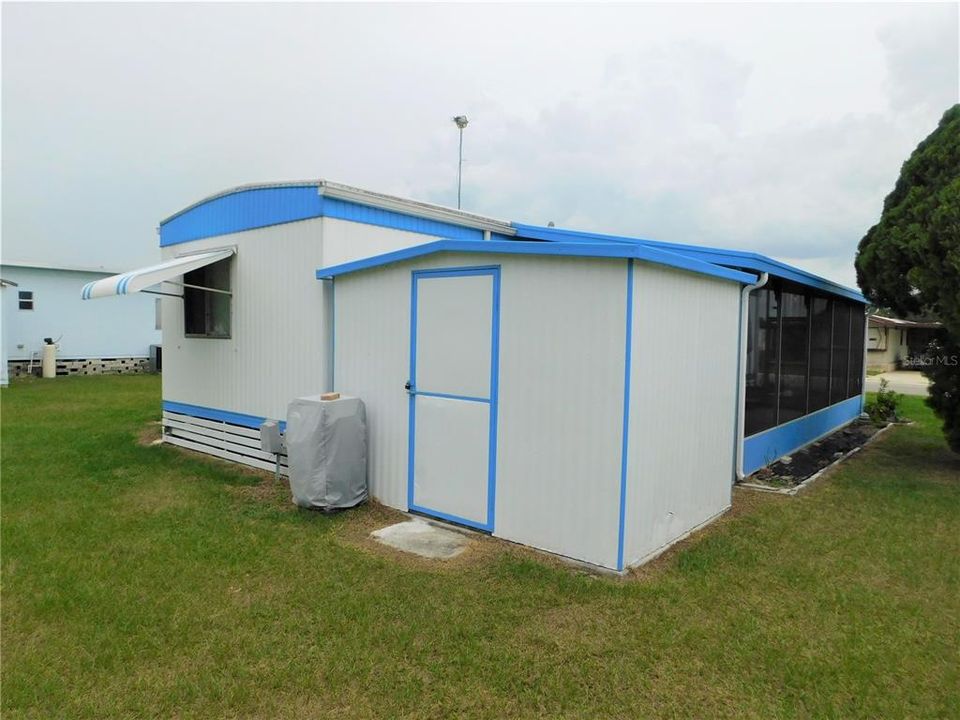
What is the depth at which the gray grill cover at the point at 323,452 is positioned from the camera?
4992 mm

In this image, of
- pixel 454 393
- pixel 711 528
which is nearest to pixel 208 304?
pixel 454 393

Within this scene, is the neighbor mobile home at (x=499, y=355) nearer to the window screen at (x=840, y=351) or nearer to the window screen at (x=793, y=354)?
the window screen at (x=793, y=354)

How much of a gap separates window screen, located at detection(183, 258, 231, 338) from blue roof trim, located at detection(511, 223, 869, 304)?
11.8 ft

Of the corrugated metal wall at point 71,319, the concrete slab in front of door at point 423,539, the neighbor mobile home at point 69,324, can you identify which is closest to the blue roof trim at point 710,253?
the concrete slab in front of door at point 423,539

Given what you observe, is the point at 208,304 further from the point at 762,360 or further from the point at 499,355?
the point at 762,360

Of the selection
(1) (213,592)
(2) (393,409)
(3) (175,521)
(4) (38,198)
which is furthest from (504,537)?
(4) (38,198)

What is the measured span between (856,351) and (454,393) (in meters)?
Answer: 9.51

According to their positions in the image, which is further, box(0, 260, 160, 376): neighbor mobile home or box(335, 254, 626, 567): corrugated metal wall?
box(0, 260, 160, 376): neighbor mobile home

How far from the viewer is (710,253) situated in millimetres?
6160

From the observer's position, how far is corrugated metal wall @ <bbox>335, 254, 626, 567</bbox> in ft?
12.7

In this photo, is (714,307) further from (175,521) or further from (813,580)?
(175,521)

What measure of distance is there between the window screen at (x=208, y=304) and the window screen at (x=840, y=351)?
8760mm

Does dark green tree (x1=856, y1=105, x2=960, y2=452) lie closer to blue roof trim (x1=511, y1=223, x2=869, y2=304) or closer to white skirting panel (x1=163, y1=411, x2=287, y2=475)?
blue roof trim (x1=511, y1=223, x2=869, y2=304)


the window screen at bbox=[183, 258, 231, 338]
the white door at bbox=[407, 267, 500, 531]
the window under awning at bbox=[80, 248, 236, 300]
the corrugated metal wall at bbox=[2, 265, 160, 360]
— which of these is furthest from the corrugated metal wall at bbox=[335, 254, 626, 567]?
the corrugated metal wall at bbox=[2, 265, 160, 360]
